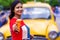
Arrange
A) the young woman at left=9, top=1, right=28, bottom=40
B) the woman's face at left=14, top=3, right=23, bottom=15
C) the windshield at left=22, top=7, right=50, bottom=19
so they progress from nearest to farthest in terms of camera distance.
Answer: the young woman at left=9, top=1, right=28, bottom=40, the woman's face at left=14, top=3, right=23, bottom=15, the windshield at left=22, top=7, right=50, bottom=19

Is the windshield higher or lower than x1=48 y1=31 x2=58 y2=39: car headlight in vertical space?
higher

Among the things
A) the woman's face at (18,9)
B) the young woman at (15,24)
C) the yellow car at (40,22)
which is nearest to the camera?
the young woman at (15,24)

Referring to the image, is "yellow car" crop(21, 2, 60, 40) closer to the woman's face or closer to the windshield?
the windshield

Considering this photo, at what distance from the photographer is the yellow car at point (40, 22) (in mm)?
7941

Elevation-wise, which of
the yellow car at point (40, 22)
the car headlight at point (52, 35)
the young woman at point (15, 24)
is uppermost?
the young woman at point (15, 24)

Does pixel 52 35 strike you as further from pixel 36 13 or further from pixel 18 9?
pixel 18 9

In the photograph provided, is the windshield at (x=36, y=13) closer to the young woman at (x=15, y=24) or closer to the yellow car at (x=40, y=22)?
the yellow car at (x=40, y=22)

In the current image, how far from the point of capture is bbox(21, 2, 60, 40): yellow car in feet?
26.1

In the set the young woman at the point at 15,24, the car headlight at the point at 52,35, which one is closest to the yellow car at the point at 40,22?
the car headlight at the point at 52,35

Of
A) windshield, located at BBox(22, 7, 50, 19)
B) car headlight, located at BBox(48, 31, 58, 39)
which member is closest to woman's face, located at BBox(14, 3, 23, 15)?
car headlight, located at BBox(48, 31, 58, 39)

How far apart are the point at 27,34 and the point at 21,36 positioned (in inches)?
4.8

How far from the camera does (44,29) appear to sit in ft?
26.1

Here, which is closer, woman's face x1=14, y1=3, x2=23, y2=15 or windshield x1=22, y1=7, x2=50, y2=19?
woman's face x1=14, y1=3, x2=23, y2=15

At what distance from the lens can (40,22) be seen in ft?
28.7
